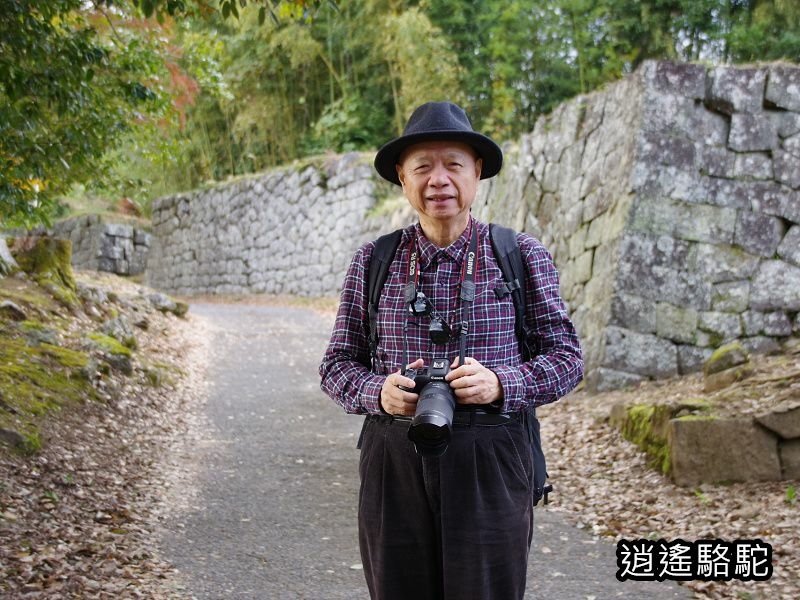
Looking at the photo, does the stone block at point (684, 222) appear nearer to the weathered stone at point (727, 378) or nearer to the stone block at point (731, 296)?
the stone block at point (731, 296)

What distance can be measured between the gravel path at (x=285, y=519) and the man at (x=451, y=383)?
1773mm

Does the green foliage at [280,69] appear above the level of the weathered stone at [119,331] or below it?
above

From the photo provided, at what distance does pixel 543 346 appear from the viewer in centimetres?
199

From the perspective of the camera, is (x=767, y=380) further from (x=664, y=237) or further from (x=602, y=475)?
(x=664, y=237)

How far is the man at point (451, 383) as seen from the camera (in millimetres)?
1837

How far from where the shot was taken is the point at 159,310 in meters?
11.1

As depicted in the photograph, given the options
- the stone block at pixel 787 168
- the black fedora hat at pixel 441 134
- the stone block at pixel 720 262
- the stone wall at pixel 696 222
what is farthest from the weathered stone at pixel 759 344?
the black fedora hat at pixel 441 134

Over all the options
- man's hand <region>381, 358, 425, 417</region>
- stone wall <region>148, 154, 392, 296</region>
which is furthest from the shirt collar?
stone wall <region>148, 154, 392, 296</region>

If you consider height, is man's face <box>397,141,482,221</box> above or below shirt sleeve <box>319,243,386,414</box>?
above

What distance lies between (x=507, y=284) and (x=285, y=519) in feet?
9.93

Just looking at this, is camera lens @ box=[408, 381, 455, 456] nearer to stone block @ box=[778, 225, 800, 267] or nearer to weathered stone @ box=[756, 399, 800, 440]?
weathered stone @ box=[756, 399, 800, 440]

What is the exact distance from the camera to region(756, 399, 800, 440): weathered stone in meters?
4.33

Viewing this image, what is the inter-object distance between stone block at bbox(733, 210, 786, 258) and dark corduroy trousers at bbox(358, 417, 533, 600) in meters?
5.38

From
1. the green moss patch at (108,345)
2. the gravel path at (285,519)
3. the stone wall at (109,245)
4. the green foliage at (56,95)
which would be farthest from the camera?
the stone wall at (109,245)
